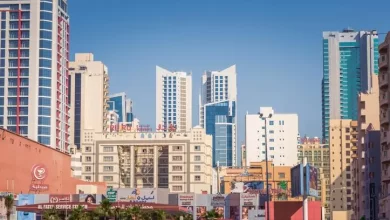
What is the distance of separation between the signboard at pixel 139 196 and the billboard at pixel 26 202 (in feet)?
81.6

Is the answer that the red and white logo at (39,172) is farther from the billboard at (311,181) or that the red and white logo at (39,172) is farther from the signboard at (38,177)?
the billboard at (311,181)

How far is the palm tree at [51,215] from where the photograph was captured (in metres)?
114

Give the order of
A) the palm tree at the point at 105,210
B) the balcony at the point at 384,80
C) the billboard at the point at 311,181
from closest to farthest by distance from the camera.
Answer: the billboard at the point at 311,181, the palm tree at the point at 105,210, the balcony at the point at 384,80

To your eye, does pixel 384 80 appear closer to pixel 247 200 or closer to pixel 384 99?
pixel 384 99

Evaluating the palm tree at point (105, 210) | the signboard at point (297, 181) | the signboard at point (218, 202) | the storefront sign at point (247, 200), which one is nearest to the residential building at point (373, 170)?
the storefront sign at point (247, 200)

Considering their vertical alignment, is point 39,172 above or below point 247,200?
above

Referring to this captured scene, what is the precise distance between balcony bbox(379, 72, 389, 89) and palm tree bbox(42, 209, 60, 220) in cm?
4651

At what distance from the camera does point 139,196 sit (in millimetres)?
162750

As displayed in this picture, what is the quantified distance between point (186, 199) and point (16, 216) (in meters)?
43.2

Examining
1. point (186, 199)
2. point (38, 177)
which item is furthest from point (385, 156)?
point (186, 199)

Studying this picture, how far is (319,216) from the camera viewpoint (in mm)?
107875

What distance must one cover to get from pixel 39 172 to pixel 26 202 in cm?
771

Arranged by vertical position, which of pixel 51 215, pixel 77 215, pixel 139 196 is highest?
pixel 139 196

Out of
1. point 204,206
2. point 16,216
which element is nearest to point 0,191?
point 16,216
